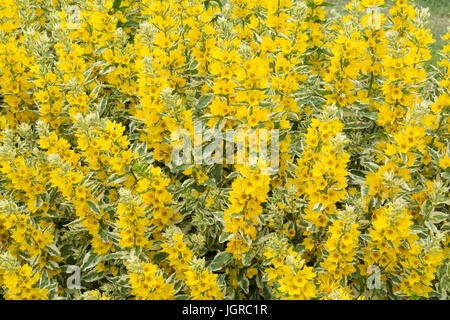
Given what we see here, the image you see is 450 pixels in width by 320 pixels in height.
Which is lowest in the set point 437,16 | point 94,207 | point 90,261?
point 90,261

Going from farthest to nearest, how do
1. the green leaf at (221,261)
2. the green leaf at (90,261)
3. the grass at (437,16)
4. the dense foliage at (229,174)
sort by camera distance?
the grass at (437,16)
the green leaf at (90,261)
the green leaf at (221,261)
the dense foliage at (229,174)

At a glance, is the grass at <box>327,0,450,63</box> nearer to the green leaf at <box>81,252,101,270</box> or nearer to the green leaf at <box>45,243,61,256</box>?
the green leaf at <box>81,252,101,270</box>

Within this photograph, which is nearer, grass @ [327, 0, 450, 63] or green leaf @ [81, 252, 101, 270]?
green leaf @ [81, 252, 101, 270]

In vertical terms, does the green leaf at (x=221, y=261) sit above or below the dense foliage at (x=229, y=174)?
below

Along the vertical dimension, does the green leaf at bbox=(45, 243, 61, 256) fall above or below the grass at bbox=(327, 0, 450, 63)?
below

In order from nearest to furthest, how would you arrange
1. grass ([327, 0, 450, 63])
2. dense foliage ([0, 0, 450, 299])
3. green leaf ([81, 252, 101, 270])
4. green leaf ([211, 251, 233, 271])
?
dense foliage ([0, 0, 450, 299])
green leaf ([211, 251, 233, 271])
green leaf ([81, 252, 101, 270])
grass ([327, 0, 450, 63])

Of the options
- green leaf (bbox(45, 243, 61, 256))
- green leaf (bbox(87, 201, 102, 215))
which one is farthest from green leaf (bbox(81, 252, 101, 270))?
green leaf (bbox(87, 201, 102, 215))

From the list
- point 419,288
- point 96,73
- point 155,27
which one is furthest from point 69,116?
point 419,288

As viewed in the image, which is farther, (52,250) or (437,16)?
(437,16)

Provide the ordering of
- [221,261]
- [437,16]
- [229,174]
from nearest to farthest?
1. [221,261]
2. [229,174]
3. [437,16]

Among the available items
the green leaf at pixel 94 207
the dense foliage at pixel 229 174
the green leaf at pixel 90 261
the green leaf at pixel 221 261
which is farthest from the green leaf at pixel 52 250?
the green leaf at pixel 221 261

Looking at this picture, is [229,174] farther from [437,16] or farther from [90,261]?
[437,16]

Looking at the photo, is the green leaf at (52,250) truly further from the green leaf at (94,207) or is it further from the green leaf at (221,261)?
the green leaf at (221,261)

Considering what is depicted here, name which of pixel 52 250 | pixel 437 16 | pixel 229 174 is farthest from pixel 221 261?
pixel 437 16
